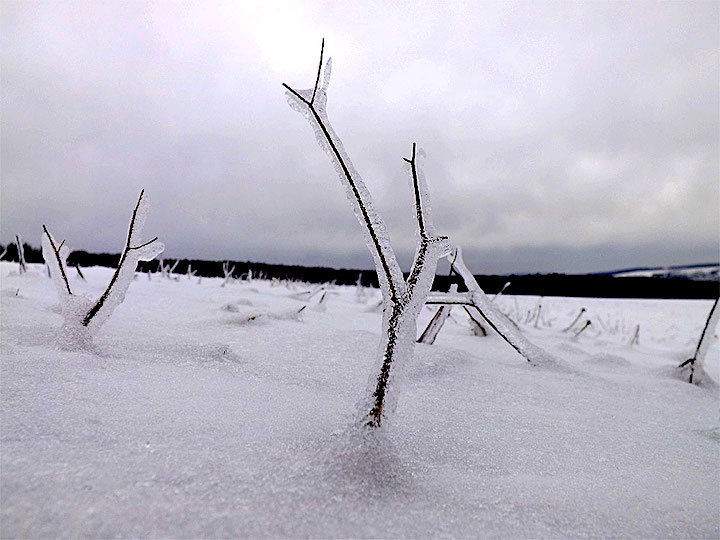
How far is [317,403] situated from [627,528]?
Result: 1.80 ft

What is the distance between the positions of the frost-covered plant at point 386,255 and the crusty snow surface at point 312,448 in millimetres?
80

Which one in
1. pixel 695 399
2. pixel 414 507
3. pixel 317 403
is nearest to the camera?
pixel 414 507

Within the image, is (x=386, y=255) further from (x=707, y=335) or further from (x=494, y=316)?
(x=707, y=335)

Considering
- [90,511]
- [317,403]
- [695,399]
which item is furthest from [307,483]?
[695,399]

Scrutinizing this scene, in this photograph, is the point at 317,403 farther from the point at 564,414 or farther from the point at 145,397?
the point at 564,414

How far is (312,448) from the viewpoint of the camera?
66 centimetres

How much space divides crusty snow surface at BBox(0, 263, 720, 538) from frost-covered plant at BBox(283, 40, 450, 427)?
80 mm

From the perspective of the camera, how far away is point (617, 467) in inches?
30.7

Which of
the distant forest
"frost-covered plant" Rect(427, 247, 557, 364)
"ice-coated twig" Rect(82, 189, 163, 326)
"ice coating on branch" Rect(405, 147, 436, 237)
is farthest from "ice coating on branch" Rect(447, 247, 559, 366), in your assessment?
the distant forest

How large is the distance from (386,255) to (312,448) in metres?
0.31

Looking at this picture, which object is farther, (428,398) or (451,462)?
(428,398)

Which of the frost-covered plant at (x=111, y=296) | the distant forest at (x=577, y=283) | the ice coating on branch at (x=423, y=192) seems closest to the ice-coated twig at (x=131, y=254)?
the frost-covered plant at (x=111, y=296)

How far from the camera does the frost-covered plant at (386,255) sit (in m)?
0.68

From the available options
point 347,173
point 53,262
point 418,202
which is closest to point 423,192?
point 418,202
